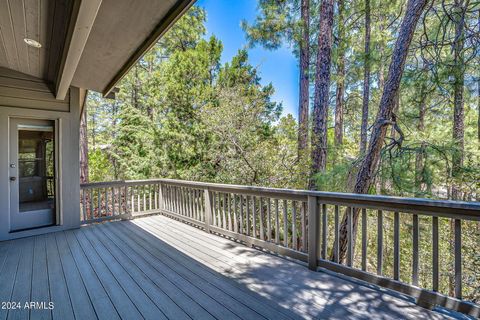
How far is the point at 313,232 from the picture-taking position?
9.32ft

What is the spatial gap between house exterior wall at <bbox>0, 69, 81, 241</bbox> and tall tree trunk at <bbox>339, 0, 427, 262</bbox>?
17.2 feet

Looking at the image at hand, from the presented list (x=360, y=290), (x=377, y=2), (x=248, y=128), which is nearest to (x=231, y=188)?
(x=360, y=290)

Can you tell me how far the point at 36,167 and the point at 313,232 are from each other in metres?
4.71

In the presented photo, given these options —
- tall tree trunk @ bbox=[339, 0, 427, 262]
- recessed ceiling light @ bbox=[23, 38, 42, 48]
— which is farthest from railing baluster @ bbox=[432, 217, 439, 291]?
recessed ceiling light @ bbox=[23, 38, 42, 48]

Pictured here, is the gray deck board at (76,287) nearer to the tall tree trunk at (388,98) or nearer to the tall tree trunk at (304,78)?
the tall tree trunk at (388,98)

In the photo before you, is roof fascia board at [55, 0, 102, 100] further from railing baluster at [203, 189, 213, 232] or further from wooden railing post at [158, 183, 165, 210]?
wooden railing post at [158, 183, 165, 210]

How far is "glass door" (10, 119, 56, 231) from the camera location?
13.4 feet

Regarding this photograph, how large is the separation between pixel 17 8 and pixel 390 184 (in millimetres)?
5757

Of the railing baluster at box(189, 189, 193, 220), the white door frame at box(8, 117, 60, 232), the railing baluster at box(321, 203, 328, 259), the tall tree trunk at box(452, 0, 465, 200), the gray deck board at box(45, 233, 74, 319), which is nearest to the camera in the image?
the gray deck board at box(45, 233, 74, 319)

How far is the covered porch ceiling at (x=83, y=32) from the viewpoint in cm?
211

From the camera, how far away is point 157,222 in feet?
16.6

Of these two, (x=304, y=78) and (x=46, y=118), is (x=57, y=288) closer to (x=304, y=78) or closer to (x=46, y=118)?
(x=46, y=118)

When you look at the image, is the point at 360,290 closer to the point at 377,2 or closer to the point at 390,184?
the point at 390,184

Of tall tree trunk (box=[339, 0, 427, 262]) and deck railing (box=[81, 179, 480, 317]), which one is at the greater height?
tall tree trunk (box=[339, 0, 427, 262])
